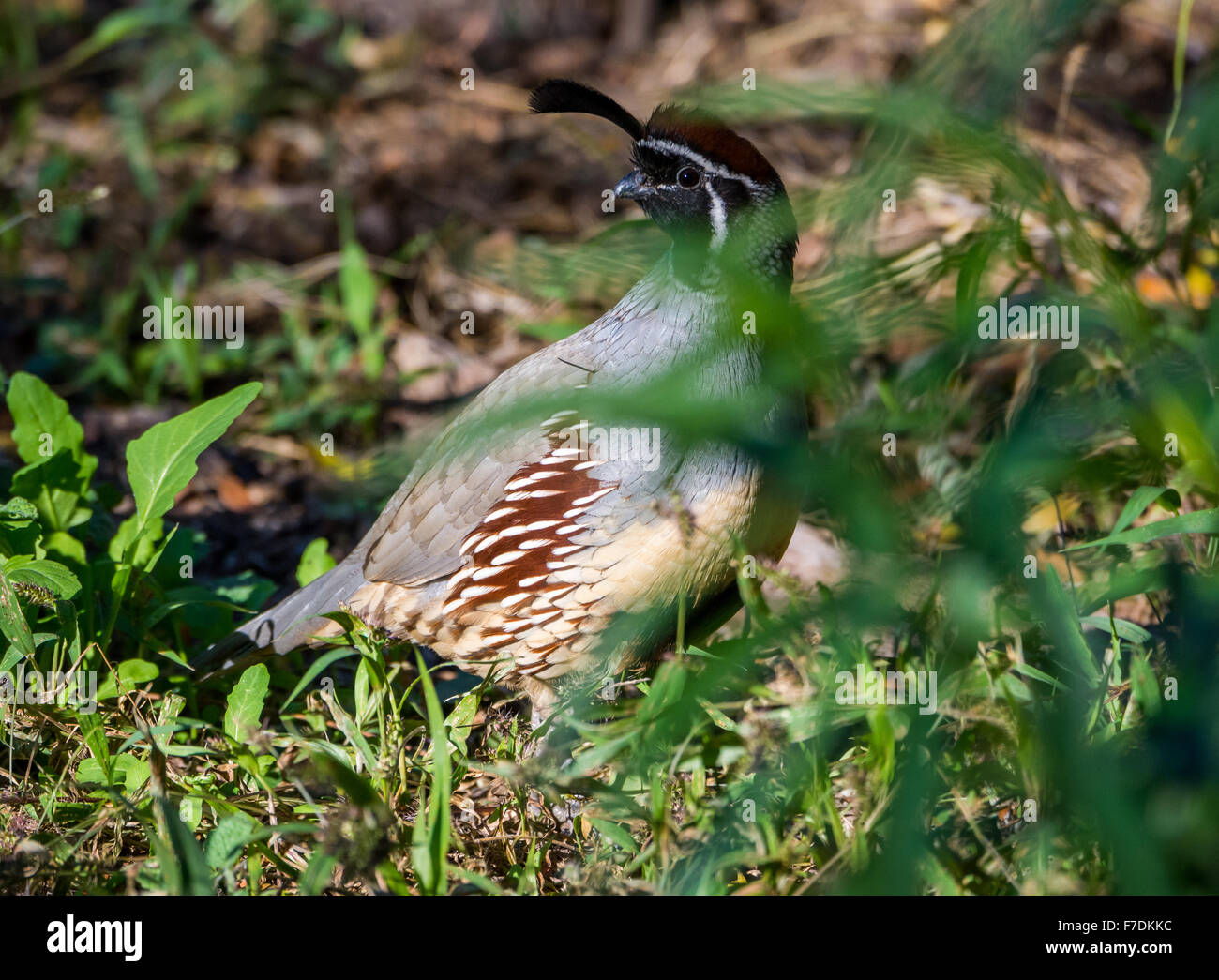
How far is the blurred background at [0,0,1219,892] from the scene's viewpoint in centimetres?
212

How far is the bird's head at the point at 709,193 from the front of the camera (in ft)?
11.3

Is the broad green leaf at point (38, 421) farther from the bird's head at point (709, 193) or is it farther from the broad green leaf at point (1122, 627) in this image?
the broad green leaf at point (1122, 627)

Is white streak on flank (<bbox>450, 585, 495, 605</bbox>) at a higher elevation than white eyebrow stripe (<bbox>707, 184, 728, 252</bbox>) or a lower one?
lower

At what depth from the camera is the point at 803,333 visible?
2.01 metres

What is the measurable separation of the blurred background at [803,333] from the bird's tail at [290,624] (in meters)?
0.18

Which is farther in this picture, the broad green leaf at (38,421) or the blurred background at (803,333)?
the broad green leaf at (38,421)

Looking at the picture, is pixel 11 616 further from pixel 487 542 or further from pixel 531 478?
pixel 531 478

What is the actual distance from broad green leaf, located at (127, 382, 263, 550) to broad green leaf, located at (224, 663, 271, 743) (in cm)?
61

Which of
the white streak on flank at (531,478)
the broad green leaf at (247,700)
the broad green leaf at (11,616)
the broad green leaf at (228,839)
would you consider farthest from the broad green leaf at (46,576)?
the white streak on flank at (531,478)

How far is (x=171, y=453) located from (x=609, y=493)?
1354 millimetres

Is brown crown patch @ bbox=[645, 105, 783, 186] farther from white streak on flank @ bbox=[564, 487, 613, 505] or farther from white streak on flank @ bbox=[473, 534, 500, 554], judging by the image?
white streak on flank @ bbox=[473, 534, 500, 554]

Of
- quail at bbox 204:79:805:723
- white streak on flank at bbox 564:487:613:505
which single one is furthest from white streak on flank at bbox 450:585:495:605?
white streak on flank at bbox 564:487:613:505

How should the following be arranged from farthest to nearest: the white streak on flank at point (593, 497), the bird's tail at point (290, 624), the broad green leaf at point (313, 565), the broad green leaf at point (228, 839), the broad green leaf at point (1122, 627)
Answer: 1. the broad green leaf at point (313, 565)
2. the bird's tail at point (290, 624)
3. the white streak on flank at point (593, 497)
4. the broad green leaf at point (1122, 627)
5. the broad green leaf at point (228, 839)
